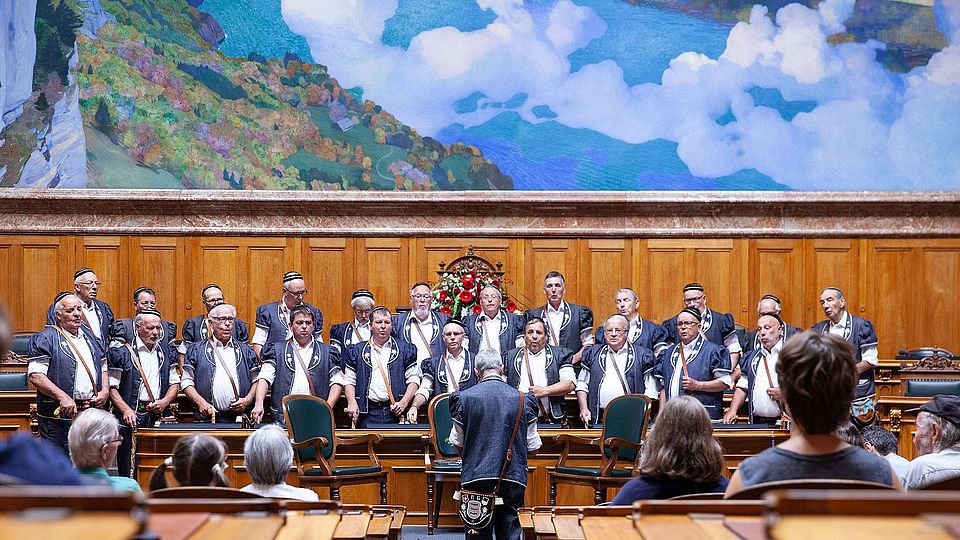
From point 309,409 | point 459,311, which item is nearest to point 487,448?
point 309,409

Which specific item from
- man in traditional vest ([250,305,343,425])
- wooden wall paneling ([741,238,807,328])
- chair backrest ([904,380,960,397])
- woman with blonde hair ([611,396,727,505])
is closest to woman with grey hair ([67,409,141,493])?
woman with blonde hair ([611,396,727,505])

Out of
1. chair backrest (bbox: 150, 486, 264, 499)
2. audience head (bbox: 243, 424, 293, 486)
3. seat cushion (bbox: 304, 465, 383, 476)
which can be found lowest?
seat cushion (bbox: 304, 465, 383, 476)

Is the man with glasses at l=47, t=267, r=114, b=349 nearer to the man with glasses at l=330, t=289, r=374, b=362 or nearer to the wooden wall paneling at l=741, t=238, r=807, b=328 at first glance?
the man with glasses at l=330, t=289, r=374, b=362

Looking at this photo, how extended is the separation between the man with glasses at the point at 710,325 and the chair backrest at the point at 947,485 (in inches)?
268

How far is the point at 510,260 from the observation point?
12.7 m

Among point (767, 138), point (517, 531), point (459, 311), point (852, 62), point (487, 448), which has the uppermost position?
point (852, 62)

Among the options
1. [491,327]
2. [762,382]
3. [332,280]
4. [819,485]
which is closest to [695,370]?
[762,382]

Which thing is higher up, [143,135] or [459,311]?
[143,135]

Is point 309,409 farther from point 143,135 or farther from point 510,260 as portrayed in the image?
point 143,135

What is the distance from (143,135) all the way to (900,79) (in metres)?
9.29

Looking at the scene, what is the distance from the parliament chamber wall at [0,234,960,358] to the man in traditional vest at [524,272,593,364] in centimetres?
239

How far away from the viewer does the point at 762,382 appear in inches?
339

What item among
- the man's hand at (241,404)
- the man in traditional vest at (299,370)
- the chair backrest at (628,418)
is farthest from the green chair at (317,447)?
the chair backrest at (628,418)

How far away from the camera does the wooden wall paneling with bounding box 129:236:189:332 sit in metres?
12.6
